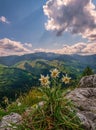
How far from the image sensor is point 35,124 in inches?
323

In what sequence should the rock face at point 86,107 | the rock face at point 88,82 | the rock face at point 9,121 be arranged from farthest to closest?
the rock face at point 88,82
the rock face at point 86,107
the rock face at point 9,121

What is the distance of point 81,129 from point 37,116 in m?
1.48

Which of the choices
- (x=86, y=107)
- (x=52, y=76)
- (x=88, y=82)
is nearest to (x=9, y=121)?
(x=52, y=76)

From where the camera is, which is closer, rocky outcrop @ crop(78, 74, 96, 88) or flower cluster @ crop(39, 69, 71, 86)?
flower cluster @ crop(39, 69, 71, 86)

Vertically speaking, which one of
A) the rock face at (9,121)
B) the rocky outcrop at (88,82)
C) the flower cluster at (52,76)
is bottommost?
the rock face at (9,121)

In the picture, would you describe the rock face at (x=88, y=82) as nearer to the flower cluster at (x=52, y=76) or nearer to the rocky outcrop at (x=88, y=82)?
the rocky outcrop at (x=88, y=82)

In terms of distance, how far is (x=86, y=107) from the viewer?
10.5 metres

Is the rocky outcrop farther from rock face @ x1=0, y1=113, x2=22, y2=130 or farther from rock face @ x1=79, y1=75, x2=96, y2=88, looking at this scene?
rock face @ x1=0, y1=113, x2=22, y2=130

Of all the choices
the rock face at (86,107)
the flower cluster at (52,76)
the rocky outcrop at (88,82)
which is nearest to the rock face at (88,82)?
the rocky outcrop at (88,82)

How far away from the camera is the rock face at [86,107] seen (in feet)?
28.2

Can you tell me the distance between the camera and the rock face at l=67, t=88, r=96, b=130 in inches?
338

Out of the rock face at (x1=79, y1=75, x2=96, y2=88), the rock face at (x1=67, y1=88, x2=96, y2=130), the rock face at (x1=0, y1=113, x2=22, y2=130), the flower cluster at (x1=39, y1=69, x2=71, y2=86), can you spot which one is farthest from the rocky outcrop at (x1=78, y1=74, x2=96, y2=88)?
the rock face at (x1=0, y1=113, x2=22, y2=130)

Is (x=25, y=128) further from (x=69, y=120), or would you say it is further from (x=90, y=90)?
(x=90, y=90)

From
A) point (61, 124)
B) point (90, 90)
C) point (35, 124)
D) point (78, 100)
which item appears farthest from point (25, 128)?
point (90, 90)
